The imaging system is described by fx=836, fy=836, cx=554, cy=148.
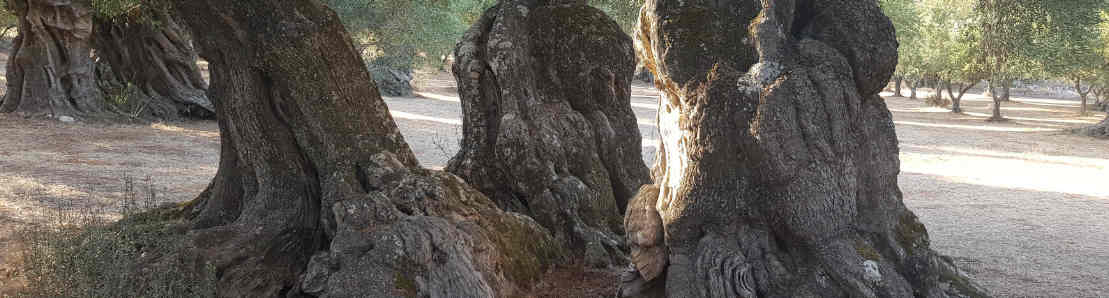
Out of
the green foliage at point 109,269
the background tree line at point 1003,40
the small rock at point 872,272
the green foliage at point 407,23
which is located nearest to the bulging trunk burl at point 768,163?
the small rock at point 872,272

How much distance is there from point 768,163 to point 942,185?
1103 cm

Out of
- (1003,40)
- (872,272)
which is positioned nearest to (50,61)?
(1003,40)

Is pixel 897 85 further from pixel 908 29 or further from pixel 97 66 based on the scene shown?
pixel 97 66

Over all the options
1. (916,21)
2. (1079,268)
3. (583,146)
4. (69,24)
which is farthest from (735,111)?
(916,21)

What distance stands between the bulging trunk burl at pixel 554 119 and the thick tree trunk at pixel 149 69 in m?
12.3

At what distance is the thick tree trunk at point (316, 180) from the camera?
525 cm

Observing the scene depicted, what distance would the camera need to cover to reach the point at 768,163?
4488 mm

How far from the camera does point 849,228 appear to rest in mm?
4688

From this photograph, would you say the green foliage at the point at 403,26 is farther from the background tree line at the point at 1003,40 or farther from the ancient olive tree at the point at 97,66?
the background tree line at the point at 1003,40

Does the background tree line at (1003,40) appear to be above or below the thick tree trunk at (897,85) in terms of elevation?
above

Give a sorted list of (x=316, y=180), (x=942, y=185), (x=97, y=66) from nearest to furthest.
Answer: (x=316, y=180), (x=942, y=185), (x=97, y=66)

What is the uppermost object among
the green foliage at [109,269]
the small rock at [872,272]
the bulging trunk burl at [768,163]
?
the bulging trunk burl at [768,163]

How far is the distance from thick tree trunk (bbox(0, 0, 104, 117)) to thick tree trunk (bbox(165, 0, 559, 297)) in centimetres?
1136

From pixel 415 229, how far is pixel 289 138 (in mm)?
1305
